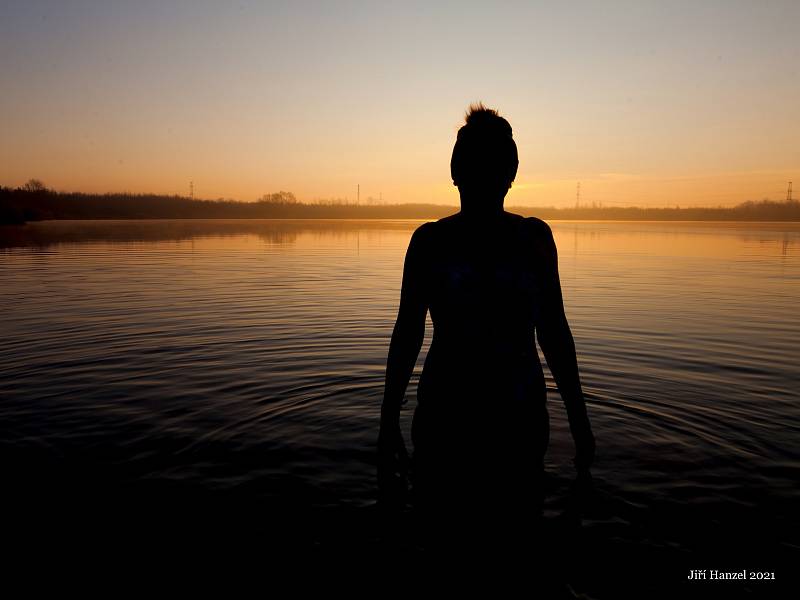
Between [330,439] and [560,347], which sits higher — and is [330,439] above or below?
below

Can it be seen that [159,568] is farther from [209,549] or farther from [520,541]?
[520,541]

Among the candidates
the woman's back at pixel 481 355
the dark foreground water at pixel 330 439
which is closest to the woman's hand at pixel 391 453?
the woman's back at pixel 481 355

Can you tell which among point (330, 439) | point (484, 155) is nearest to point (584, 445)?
point (484, 155)

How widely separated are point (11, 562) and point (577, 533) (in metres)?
4.06

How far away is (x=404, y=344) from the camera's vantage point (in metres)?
3.27

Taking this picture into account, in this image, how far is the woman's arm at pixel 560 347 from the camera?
3156 mm

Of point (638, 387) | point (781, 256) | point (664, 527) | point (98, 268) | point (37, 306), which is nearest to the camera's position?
point (664, 527)

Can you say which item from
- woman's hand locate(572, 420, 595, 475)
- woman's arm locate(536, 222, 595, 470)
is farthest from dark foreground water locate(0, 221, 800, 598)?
woman's arm locate(536, 222, 595, 470)

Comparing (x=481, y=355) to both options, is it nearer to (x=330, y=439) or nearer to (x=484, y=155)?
(x=484, y=155)

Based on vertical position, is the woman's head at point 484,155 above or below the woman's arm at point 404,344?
above

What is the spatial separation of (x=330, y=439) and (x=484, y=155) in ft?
14.1

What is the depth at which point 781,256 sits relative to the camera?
38.7 meters

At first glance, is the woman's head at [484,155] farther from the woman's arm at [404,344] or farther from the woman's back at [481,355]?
the woman's arm at [404,344]

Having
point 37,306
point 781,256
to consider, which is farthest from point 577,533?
point 781,256
